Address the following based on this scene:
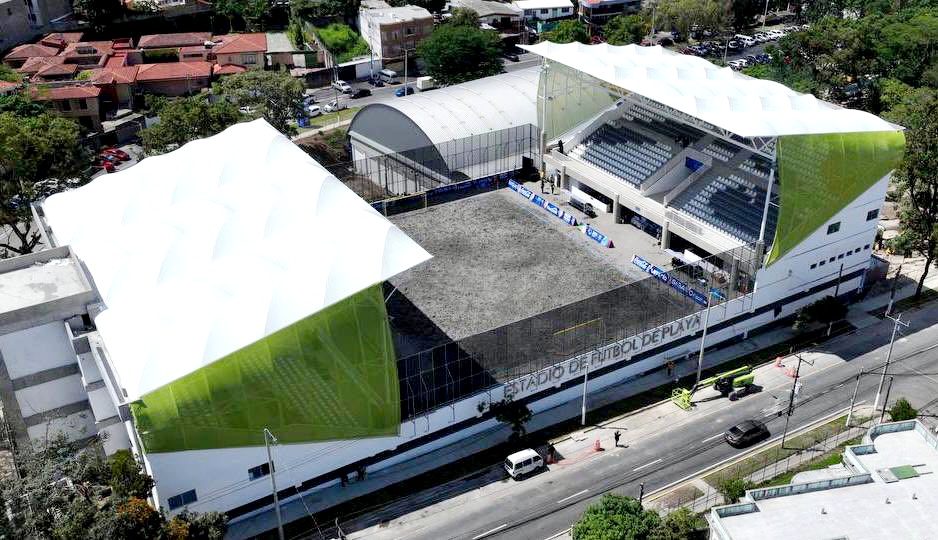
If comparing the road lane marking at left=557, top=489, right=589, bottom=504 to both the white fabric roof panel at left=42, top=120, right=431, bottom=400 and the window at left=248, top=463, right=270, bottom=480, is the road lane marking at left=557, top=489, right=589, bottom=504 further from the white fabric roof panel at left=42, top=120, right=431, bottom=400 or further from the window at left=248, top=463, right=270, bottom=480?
the window at left=248, top=463, right=270, bottom=480

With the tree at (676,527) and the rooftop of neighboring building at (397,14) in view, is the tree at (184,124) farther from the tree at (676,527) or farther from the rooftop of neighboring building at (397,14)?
the tree at (676,527)

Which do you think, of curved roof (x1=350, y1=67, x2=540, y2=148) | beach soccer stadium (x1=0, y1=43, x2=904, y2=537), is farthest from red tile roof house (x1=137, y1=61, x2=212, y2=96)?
beach soccer stadium (x1=0, y1=43, x2=904, y2=537)

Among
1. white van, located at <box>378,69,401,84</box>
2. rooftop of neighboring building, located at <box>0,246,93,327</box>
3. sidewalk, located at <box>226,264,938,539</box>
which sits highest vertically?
rooftop of neighboring building, located at <box>0,246,93,327</box>

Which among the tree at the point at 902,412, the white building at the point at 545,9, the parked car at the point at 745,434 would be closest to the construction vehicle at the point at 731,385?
the parked car at the point at 745,434

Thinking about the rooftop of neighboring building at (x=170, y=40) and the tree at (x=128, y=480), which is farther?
the rooftop of neighboring building at (x=170, y=40)

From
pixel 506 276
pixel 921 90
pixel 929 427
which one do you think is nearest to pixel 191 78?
pixel 506 276

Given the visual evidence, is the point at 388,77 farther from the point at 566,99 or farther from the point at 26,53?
the point at 26,53
